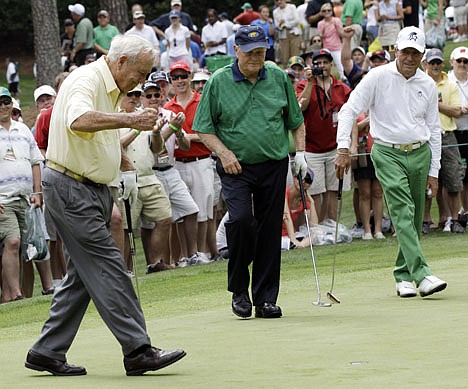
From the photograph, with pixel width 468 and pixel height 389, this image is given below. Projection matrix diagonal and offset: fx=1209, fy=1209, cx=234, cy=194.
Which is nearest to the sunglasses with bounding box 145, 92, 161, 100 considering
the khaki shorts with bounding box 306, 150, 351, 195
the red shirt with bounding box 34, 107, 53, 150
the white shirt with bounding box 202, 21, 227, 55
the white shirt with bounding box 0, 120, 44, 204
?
the red shirt with bounding box 34, 107, 53, 150

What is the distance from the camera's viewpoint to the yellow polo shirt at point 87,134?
720cm

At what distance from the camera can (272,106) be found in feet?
31.7

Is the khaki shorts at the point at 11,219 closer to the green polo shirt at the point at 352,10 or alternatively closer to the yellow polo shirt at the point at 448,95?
the yellow polo shirt at the point at 448,95

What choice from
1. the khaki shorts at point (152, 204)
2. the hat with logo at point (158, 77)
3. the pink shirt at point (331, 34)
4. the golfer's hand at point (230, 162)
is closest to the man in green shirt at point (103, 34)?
the pink shirt at point (331, 34)

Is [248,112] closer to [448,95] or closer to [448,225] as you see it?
[448,95]

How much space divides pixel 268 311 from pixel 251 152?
1268 mm

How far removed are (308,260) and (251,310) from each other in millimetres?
4648

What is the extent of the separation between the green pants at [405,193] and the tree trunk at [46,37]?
63.8 ft

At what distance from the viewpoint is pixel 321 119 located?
16188mm

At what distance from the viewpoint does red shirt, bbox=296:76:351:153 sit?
16.2m

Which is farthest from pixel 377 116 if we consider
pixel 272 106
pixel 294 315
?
pixel 294 315

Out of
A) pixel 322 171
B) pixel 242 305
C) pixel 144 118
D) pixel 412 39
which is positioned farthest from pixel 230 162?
pixel 322 171

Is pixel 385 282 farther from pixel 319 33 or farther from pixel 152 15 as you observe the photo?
pixel 152 15

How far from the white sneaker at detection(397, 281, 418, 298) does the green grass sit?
10 cm
